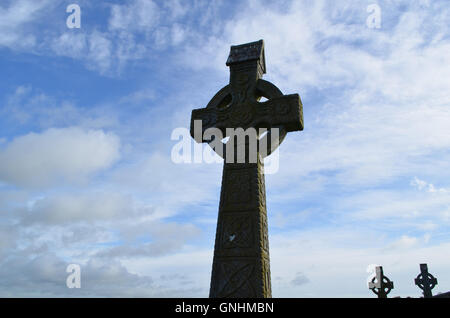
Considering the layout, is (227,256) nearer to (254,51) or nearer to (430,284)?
(254,51)

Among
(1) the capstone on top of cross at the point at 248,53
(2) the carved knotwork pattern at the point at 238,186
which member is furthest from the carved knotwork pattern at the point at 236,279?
(1) the capstone on top of cross at the point at 248,53

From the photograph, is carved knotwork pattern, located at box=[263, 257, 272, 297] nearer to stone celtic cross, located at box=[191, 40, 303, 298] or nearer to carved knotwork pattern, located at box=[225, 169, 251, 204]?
stone celtic cross, located at box=[191, 40, 303, 298]

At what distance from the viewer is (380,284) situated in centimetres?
1104

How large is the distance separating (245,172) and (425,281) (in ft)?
31.6

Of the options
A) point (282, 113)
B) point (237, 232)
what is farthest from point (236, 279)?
point (282, 113)

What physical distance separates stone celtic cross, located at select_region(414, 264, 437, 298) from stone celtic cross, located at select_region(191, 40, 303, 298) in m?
9.12

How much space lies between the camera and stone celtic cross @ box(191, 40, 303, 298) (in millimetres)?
5452

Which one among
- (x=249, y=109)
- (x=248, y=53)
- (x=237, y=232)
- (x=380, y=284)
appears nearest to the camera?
(x=237, y=232)

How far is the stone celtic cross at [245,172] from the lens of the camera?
17.9 feet

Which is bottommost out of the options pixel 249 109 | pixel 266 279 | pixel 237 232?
pixel 266 279

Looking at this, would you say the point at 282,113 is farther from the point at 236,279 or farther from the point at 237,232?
the point at 236,279

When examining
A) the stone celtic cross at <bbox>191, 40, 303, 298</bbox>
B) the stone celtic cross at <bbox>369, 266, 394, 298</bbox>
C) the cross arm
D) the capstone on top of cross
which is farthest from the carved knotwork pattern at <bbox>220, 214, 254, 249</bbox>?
the stone celtic cross at <bbox>369, 266, 394, 298</bbox>

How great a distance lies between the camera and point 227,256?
563cm
